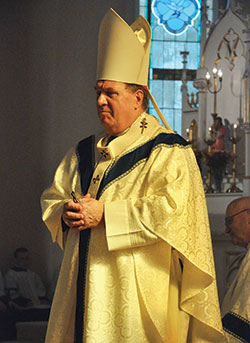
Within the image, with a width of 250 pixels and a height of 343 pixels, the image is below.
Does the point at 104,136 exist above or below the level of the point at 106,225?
above

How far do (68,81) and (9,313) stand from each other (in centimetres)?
337

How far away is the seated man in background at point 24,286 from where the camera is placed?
31.4ft

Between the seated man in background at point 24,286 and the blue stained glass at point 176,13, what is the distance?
426 centimetres

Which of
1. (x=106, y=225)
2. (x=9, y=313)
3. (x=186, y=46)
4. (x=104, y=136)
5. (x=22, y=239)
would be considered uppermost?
(x=186, y=46)

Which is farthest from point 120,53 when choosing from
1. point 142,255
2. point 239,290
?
point 239,290

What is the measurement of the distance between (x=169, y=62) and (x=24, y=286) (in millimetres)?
4178

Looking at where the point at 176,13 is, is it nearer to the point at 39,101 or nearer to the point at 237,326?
the point at 39,101

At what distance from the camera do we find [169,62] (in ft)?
38.7

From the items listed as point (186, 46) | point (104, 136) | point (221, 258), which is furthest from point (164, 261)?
point (186, 46)

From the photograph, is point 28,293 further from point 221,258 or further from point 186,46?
point 186,46

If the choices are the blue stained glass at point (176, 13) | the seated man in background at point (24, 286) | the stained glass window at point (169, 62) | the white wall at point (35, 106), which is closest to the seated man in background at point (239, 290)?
the seated man in background at point (24, 286)

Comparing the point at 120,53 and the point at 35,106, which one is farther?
the point at 35,106

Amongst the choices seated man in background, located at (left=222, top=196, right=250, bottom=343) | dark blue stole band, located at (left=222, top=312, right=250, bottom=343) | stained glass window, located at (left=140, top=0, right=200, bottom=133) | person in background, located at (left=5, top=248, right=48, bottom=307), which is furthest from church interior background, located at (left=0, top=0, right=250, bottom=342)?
dark blue stole band, located at (left=222, top=312, right=250, bottom=343)

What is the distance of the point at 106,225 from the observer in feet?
11.5
